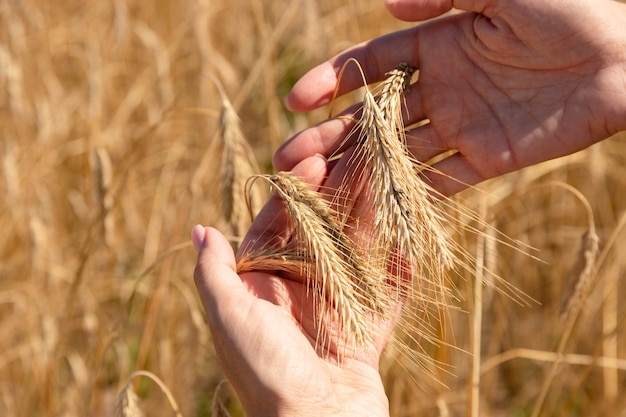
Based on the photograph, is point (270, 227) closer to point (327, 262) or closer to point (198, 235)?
point (198, 235)

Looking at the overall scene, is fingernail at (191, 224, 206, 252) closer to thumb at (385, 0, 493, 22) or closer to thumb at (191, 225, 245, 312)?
thumb at (191, 225, 245, 312)

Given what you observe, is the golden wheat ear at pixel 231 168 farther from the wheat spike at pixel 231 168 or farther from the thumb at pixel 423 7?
the thumb at pixel 423 7

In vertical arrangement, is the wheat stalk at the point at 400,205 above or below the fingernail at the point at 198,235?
above

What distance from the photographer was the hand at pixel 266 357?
4.80 feet

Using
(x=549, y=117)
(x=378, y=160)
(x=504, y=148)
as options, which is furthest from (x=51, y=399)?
(x=549, y=117)

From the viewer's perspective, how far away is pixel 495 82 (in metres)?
1.96

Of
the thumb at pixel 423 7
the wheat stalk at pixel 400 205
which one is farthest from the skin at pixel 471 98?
the wheat stalk at pixel 400 205

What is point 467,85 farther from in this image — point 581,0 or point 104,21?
point 104,21

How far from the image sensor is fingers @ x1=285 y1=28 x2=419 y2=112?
6.24 ft

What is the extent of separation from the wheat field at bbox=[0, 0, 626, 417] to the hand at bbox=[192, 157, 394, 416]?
30cm

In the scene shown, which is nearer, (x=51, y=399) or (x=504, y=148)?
(x=504, y=148)

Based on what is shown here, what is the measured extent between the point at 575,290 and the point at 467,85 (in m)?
0.62

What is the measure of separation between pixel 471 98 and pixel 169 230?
159 centimetres

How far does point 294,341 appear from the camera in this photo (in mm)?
1494
